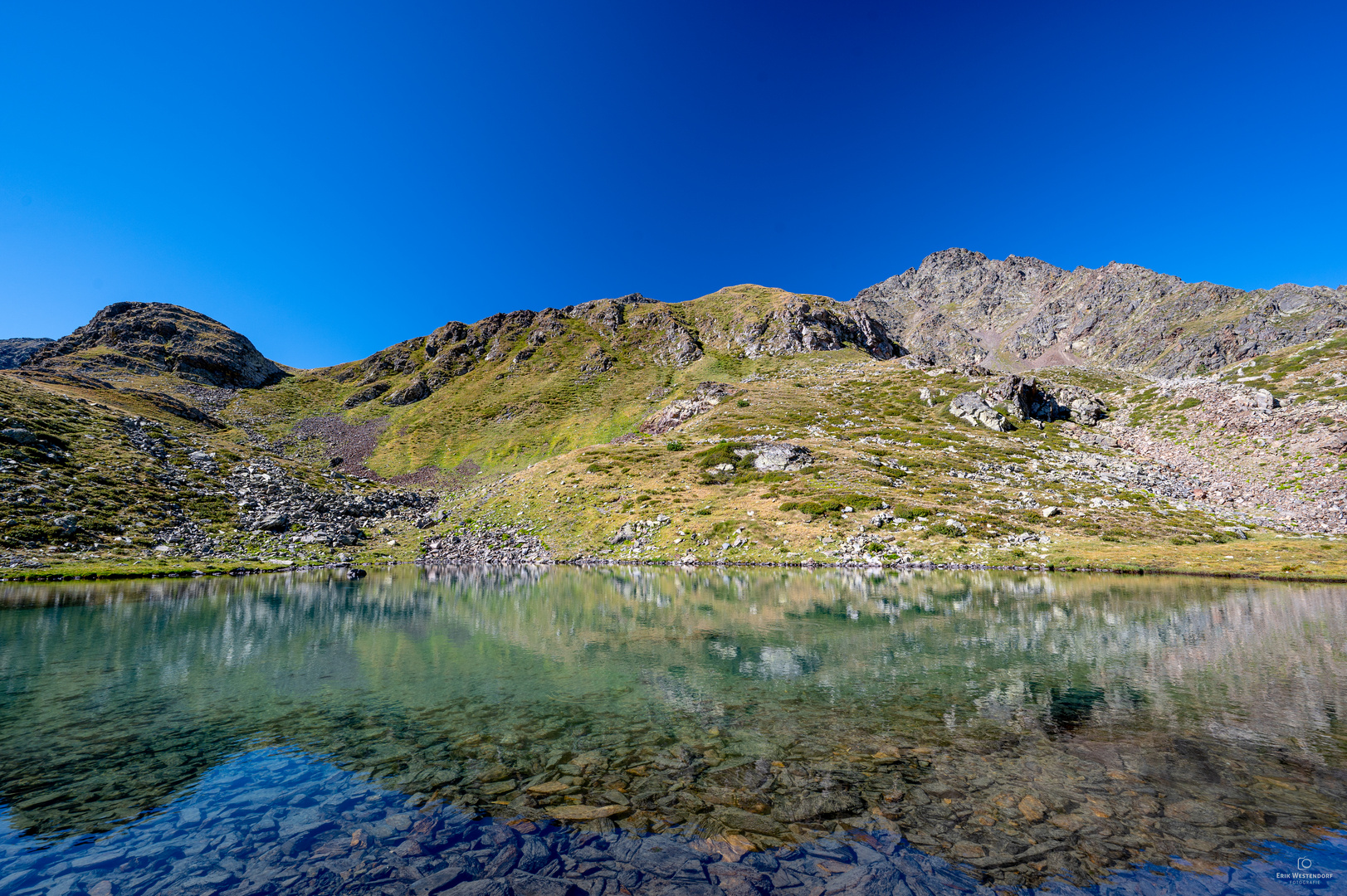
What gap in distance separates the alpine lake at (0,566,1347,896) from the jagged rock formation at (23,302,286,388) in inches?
7350

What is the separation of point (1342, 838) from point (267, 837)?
61.3 ft

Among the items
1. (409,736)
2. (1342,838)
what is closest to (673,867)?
(409,736)

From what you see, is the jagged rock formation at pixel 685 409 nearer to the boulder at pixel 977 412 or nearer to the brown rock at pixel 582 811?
the boulder at pixel 977 412

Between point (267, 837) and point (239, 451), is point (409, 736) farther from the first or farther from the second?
point (239, 451)

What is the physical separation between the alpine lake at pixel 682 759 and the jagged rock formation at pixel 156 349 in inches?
7350

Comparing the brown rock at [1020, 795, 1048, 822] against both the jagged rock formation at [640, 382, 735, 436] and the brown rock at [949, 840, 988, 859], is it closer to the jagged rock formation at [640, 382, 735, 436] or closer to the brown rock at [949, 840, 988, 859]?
the brown rock at [949, 840, 988, 859]

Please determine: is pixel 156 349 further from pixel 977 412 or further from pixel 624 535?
pixel 977 412

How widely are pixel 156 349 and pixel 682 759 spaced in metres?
231

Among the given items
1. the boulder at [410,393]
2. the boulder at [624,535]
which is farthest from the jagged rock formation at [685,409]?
the boulder at [410,393]

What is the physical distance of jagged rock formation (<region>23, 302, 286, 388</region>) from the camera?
157125mm

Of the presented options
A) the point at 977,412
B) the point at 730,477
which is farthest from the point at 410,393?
the point at 977,412

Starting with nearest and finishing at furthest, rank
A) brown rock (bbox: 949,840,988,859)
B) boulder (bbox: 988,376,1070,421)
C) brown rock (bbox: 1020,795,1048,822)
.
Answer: brown rock (bbox: 949,840,988,859) < brown rock (bbox: 1020,795,1048,822) < boulder (bbox: 988,376,1070,421)

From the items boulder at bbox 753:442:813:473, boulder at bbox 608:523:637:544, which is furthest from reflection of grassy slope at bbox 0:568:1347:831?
boulder at bbox 753:442:813:473

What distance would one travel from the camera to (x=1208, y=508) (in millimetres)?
68938
